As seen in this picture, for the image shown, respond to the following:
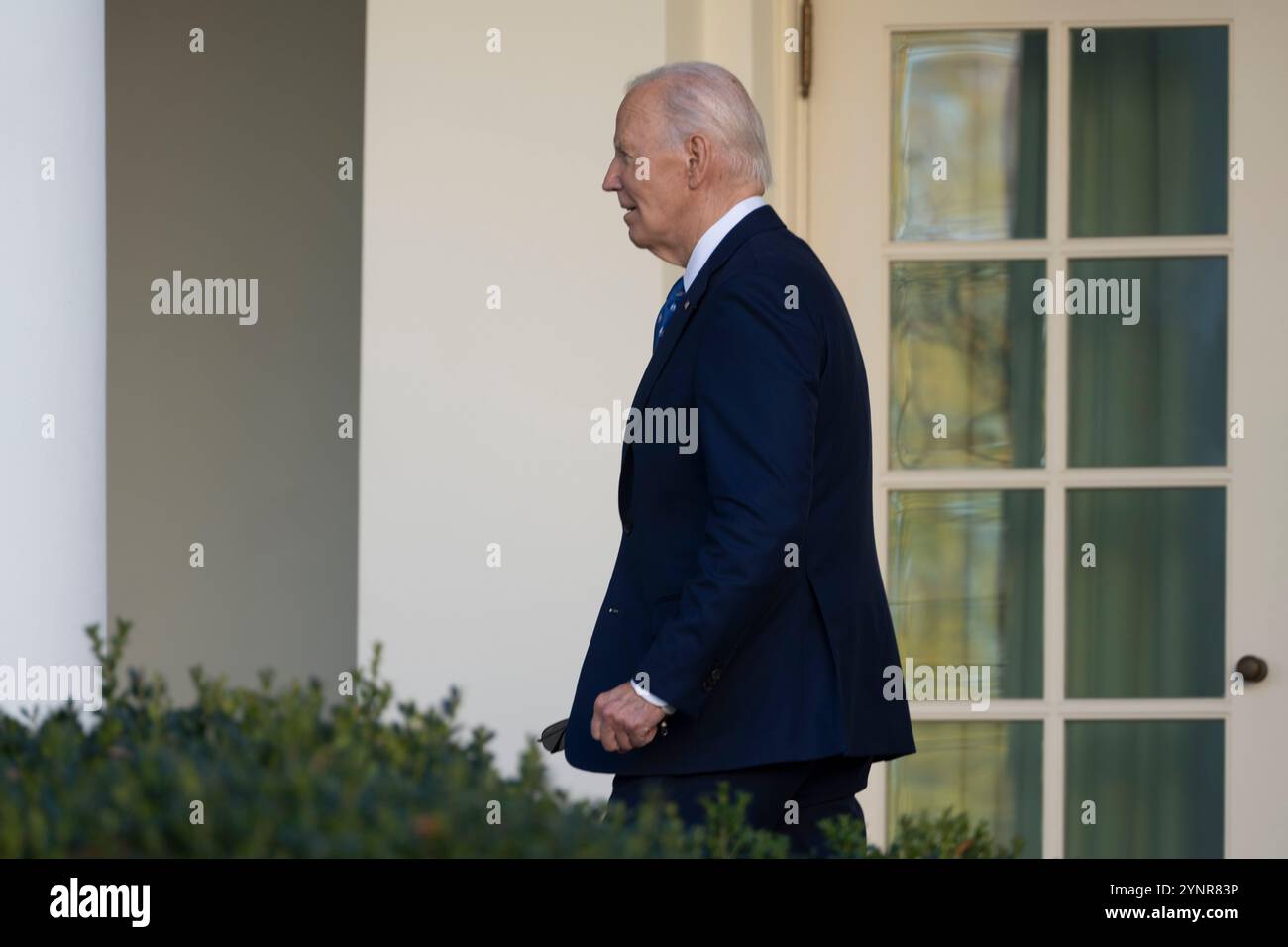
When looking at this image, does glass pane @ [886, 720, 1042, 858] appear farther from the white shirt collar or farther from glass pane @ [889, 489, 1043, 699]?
the white shirt collar

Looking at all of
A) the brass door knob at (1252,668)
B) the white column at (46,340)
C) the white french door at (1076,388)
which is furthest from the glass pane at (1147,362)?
the white column at (46,340)

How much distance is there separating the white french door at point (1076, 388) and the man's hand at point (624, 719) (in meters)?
1.87

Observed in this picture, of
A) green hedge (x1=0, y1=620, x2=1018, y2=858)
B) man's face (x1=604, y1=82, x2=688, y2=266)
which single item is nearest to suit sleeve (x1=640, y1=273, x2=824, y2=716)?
man's face (x1=604, y1=82, x2=688, y2=266)

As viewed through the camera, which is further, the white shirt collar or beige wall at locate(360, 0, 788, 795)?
beige wall at locate(360, 0, 788, 795)

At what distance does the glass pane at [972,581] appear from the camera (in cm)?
405

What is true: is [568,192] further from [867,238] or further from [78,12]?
[78,12]

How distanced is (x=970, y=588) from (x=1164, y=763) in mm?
617

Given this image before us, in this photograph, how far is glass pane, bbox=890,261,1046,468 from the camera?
4.07m

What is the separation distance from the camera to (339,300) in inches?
199

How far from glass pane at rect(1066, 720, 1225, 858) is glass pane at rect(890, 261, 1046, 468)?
69 centimetres

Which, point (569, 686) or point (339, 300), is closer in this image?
point (569, 686)

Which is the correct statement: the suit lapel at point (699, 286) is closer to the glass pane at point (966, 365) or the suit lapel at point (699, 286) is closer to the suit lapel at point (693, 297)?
the suit lapel at point (693, 297)

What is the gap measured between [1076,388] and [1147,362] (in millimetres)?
179
